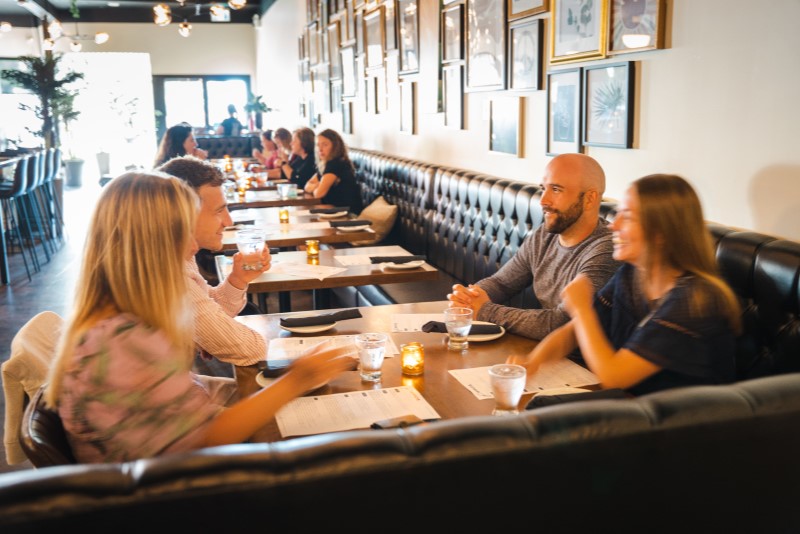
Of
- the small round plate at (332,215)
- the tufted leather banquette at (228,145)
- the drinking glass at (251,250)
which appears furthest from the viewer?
the tufted leather banquette at (228,145)

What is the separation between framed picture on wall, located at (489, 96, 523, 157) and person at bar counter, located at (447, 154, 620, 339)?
1211 mm

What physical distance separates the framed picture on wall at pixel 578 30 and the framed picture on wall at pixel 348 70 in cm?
467

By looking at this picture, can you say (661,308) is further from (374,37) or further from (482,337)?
(374,37)

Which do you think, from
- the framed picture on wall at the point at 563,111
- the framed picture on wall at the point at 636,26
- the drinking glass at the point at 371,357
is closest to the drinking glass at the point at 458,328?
the drinking glass at the point at 371,357

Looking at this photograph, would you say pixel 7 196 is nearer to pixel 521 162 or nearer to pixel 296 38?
pixel 521 162

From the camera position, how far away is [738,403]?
1.04 m

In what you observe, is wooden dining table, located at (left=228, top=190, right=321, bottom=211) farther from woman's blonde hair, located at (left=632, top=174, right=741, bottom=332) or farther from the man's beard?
woman's blonde hair, located at (left=632, top=174, right=741, bottom=332)

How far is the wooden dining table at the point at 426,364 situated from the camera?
1.74 meters

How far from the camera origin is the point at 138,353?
4.57 feet

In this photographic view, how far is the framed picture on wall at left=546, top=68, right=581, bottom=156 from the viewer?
3.35 metres

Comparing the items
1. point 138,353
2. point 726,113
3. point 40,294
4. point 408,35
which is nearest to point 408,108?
point 408,35

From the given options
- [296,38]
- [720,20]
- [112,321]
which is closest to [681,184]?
[720,20]

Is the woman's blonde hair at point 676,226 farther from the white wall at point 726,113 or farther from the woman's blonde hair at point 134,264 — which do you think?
the woman's blonde hair at point 134,264

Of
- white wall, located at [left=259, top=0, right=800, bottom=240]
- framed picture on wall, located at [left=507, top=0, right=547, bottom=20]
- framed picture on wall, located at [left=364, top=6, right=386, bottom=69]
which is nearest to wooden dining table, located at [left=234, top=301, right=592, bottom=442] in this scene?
white wall, located at [left=259, top=0, right=800, bottom=240]
